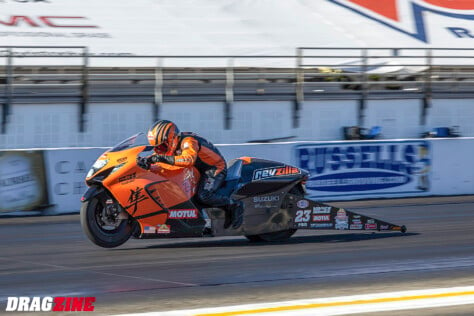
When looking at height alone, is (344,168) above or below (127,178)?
below

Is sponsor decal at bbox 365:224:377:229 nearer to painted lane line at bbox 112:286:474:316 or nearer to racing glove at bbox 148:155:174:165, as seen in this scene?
racing glove at bbox 148:155:174:165

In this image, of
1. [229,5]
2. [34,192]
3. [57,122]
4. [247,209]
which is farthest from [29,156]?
[229,5]

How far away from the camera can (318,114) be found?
22.7m

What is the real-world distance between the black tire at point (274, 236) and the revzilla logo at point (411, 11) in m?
19.8

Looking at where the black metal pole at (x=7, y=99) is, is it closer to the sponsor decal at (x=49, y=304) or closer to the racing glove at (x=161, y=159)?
the racing glove at (x=161, y=159)

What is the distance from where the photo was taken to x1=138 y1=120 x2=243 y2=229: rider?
10.6 meters

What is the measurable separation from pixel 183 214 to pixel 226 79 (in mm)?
11804

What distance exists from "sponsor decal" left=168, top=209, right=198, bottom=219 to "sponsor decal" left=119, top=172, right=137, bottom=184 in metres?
0.66

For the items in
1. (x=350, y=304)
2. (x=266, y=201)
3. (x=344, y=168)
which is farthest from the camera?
(x=344, y=168)

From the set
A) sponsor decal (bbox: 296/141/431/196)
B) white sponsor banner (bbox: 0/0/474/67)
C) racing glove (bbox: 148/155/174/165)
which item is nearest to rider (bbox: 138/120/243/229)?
racing glove (bbox: 148/155/174/165)

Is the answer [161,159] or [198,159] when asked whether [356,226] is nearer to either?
[198,159]

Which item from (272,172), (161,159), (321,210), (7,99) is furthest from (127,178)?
(7,99)

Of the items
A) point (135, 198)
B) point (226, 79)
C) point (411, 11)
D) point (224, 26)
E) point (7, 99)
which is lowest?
point (135, 198)

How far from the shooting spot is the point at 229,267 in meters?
9.27
